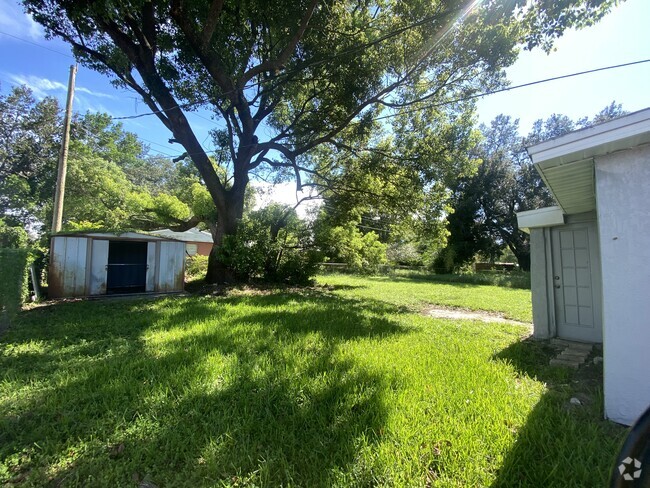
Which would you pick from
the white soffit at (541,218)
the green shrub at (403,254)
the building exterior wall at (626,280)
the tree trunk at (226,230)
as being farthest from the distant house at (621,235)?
the green shrub at (403,254)

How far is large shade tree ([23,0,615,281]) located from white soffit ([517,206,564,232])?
4.34 meters

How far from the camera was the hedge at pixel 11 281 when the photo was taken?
5129 millimetres

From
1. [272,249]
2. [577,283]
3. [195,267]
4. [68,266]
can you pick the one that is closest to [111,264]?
[68,266]

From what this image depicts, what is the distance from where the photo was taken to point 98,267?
872 centimetres

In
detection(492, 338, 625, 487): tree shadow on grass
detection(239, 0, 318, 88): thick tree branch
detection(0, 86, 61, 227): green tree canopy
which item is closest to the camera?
detection(492, 338, 625, 487): tree shadow on grass

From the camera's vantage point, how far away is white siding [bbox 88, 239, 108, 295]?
8602 mm

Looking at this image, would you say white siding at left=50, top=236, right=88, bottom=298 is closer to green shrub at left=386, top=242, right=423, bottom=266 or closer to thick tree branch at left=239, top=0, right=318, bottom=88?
thick tree branch at left=239, top=0, right=318, bottom=88

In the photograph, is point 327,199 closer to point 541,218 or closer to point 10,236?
point 541,218

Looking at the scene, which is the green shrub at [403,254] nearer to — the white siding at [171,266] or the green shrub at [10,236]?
the white siding at [171,266]

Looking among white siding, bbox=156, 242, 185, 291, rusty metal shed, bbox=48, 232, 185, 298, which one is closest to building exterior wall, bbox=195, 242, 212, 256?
rusty metal shed, bbox=48, 232, 185, 298

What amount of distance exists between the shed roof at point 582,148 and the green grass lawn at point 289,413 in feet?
7.55

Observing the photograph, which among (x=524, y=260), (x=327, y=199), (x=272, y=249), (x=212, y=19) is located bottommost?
(x=524, y=260)

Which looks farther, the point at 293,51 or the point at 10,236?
the point at 10,236

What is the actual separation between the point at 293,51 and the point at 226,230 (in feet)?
19.8
